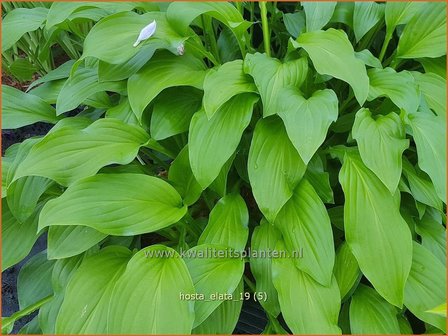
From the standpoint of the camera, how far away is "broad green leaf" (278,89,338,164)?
105 centimetres

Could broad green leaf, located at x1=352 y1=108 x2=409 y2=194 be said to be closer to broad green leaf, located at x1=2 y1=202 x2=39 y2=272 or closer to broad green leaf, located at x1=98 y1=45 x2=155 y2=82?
broad green leaf, located at x1=98 y1=45 x2=155 y2=82

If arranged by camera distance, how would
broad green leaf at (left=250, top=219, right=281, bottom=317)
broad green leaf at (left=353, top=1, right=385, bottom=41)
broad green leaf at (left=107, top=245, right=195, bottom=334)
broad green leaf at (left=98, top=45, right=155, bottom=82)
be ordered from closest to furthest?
broad green leaf at (left=107, top=245, right=195, bottom=334)
broad green leaf at (left=250, top=219, right=281, bottom=317)
broad green leaf at (left=98, top=45, right=155, bottom=82)
broad green leaf at (left=353, top=1, right=385, bottom=41)

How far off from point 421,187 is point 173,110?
0.66m

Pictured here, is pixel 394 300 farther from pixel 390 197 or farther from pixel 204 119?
pixel 204 119

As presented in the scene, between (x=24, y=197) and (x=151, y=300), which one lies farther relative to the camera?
(x=24, y=197)

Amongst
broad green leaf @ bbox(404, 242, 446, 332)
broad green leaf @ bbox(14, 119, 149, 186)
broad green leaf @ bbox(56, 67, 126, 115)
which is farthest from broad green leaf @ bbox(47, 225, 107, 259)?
broad green leaf @ bbox(404, 242, 446, 332)

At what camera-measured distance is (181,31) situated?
4.09 ft

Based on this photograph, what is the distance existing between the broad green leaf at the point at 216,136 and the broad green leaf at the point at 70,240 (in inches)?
11.3

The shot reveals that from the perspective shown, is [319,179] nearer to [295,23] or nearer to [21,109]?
[295,23]

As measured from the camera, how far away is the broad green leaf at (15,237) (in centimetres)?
127

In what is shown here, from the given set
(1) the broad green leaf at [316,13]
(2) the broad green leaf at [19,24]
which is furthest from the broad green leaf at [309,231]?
(2) the broad green leaf at [19,24]

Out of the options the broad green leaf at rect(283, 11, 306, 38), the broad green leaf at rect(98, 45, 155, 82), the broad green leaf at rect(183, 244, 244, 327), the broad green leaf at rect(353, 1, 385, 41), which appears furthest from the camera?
the broad green leaf at rect(283, 11, 306, 38)

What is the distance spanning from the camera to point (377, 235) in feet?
3.58

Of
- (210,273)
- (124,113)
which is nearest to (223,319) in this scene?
(210,273)
